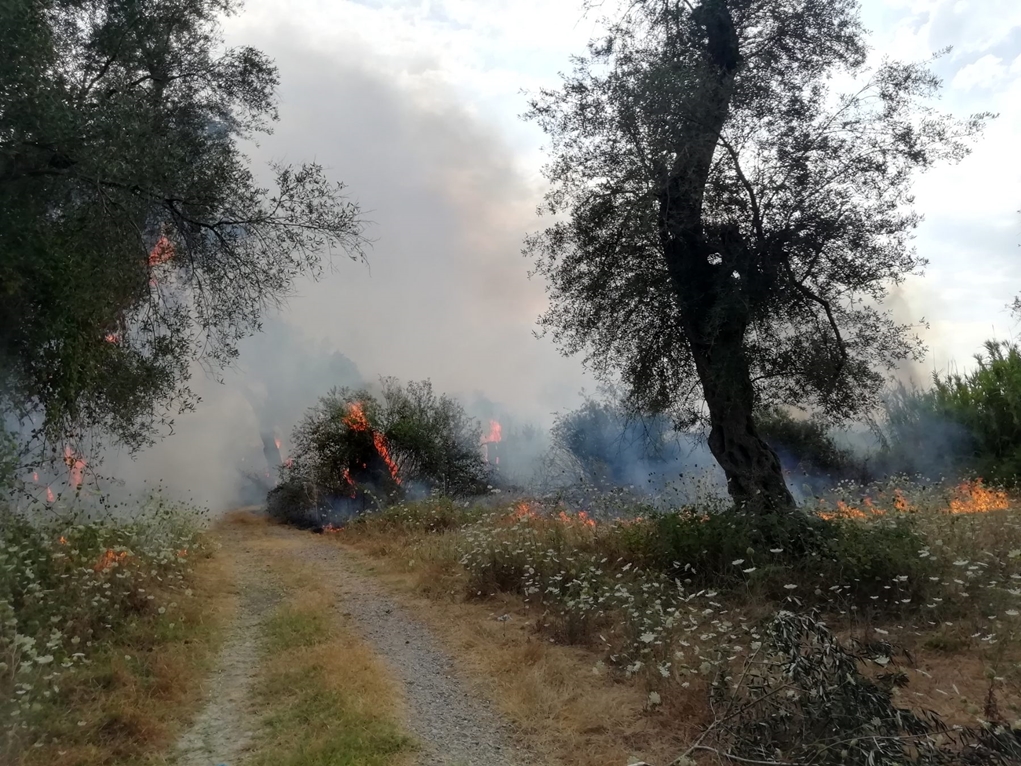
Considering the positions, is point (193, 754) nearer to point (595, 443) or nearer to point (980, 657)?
point (980, 657)

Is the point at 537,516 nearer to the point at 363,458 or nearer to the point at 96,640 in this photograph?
the point at 96,640

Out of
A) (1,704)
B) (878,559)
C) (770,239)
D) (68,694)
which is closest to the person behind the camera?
(1,704)

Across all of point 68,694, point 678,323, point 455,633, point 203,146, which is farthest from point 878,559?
point 203,146

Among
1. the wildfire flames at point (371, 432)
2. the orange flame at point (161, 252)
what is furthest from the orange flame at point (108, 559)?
the wildfire flames at point (371, 432)

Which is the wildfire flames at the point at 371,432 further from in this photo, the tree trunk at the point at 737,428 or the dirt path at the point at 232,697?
the tree trunk at the point at 737,428

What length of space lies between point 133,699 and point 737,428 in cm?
775

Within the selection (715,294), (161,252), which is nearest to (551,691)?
(715,294)

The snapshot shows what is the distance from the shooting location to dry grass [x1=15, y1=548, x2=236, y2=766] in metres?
4.69

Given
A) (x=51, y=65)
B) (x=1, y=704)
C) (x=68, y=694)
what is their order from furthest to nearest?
1. (x=51, y=65)
2. (x=68, y=694)
3. (x=1, y=704)

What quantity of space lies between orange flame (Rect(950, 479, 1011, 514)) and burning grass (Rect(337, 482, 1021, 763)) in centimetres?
134

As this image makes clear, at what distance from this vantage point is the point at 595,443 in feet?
82.5

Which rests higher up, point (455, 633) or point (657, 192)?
point (657, 192)

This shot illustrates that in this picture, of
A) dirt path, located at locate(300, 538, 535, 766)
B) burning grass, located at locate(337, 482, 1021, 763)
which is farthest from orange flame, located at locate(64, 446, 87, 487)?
burning grass, located at locate(337, 482, 1021, 763)

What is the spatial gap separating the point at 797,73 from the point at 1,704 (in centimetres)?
1158
